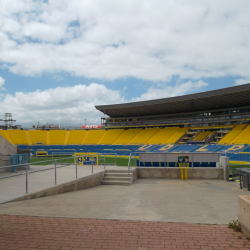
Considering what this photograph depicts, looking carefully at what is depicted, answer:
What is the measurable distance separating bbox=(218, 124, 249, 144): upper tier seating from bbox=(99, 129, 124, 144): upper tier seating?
27035 mm

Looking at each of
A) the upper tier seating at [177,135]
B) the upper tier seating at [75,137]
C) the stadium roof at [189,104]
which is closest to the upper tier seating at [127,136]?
the stadium roof at [189,104]

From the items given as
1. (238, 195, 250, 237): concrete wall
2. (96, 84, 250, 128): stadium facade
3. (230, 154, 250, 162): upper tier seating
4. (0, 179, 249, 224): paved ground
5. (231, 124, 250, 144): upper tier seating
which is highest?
(96, 84, 250, 128): stadium facade

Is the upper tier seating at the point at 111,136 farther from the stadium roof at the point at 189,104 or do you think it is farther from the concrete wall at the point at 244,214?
the concrete wall at the point at 244,214

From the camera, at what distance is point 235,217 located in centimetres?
554

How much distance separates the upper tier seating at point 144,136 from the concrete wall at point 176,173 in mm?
37902

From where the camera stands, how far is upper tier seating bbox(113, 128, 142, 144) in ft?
186

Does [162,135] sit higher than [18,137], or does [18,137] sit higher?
[18,137]

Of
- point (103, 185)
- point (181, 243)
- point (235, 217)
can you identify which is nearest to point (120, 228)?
point (181, 243)

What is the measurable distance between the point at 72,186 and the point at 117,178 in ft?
10.7

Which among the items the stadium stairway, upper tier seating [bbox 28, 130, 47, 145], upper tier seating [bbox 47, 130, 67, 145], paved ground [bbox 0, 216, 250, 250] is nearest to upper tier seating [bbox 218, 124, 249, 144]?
the stadium stairway

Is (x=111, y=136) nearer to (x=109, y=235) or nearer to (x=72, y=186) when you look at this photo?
(x=72, y=186)

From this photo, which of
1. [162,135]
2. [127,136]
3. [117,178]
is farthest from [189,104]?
[117,178]

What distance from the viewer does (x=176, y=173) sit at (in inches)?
550

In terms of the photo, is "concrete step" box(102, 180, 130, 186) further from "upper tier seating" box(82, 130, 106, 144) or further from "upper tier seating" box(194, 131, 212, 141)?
"upper tier seating" box(82, 130, 106, 144)
